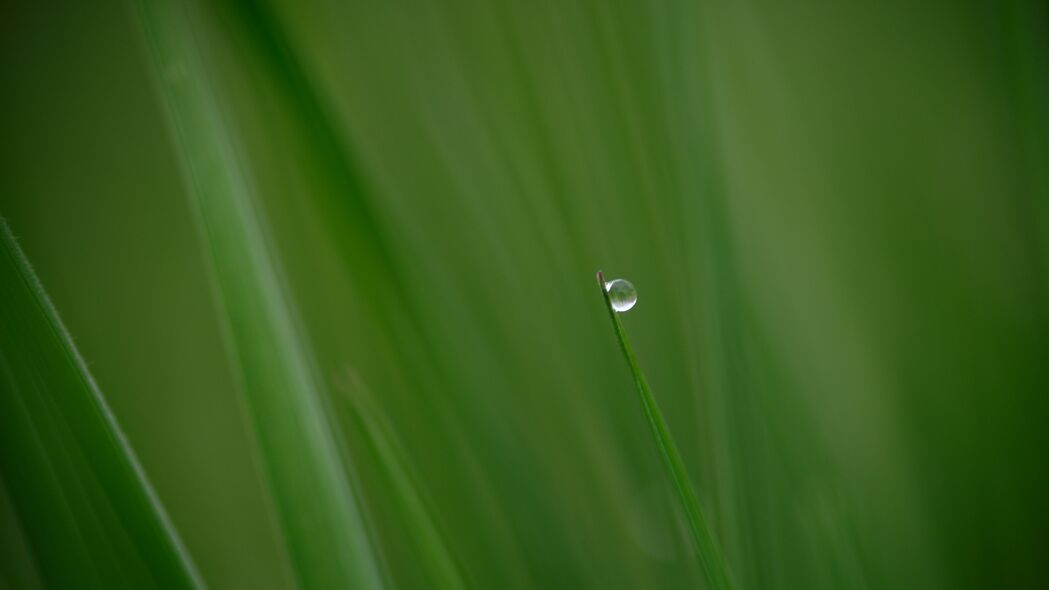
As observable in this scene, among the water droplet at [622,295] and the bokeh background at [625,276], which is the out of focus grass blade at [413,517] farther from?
the water droplet at [622,295]

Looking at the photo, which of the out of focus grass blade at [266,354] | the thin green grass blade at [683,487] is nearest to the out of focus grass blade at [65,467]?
the out of focus grass blade at [266,354]

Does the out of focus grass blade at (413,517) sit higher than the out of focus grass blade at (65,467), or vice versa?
the out of focus grass blade at (65,467)

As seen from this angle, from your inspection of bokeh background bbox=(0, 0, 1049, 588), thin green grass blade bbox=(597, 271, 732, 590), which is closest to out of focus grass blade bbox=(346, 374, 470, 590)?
bokeh background bbox=(0, 0, 1049, 588)

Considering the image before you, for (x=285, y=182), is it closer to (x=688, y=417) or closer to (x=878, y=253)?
(x=688, y=417)

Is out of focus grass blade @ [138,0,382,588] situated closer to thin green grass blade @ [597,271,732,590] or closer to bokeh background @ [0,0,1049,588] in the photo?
bokeh background @ [0,0,1049,588]

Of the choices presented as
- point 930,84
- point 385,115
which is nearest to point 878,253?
point 930,84

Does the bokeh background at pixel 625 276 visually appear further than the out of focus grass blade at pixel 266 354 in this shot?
Yes
